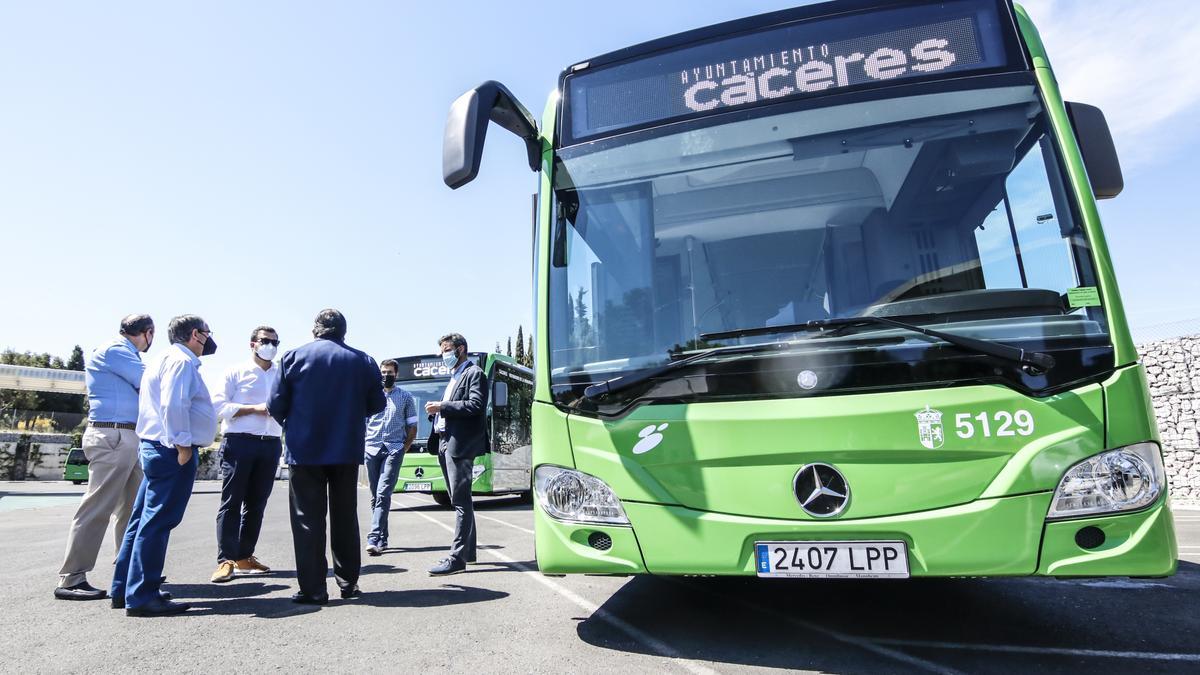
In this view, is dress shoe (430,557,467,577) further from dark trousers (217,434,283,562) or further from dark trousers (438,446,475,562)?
dark trousers (217,434,283,562)

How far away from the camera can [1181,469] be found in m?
14.0

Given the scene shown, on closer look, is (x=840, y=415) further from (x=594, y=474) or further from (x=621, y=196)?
(x=621, y=196)

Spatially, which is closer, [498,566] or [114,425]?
[114,425]

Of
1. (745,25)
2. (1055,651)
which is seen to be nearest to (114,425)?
(745,25)

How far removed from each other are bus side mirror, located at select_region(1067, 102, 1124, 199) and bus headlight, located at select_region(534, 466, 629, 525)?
2688mm

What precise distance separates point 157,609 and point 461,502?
6.68ft

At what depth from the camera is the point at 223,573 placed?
16.5 feet

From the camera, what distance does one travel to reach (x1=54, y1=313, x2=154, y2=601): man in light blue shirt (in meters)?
4.45

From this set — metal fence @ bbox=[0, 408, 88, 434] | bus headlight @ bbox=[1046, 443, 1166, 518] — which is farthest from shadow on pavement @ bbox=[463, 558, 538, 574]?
metal fence @ bbox=[0, 408, 88, 434]

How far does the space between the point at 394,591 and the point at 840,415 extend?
10.7 feet

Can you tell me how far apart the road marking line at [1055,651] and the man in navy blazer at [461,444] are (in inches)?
126

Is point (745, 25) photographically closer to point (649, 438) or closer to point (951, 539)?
point (649, 438)

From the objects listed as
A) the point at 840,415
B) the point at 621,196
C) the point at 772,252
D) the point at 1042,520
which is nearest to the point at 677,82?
the point at 621,196

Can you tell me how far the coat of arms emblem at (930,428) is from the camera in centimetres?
286
